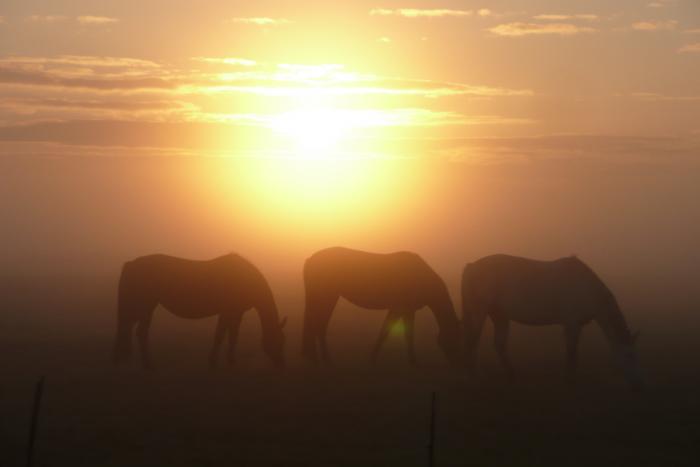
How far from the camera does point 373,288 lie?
2145 cm

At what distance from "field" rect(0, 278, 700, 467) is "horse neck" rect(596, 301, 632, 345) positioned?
75 centimetres

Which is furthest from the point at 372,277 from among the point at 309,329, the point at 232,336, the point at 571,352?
the point at 571,352

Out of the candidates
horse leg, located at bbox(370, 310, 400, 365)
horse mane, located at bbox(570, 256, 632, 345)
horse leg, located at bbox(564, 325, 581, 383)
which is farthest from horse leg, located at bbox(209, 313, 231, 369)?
horse mane, located at bbox(570, 256, 632, 345)

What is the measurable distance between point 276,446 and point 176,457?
1211 millimetres

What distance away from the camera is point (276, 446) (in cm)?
1266

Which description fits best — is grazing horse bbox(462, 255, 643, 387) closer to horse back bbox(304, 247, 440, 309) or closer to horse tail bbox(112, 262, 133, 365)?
horse back bbox(304, 247, 440, 309)

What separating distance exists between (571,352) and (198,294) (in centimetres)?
668

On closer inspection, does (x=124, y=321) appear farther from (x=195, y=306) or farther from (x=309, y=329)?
(x=309, y=329)

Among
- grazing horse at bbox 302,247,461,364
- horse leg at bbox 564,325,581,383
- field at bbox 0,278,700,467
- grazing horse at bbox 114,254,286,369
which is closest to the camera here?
field at bbox 0,278,700,467

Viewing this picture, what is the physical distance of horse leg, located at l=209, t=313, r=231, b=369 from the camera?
19.2 meters

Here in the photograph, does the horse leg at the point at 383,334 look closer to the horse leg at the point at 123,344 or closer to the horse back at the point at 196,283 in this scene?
the horse back at the point at 196,283

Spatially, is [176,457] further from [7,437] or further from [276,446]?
[7,437]

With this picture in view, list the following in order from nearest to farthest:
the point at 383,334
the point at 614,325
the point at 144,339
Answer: the point at 614,325 < the point at 144,339 < the point at 383,334

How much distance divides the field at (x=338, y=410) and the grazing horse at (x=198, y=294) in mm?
683
